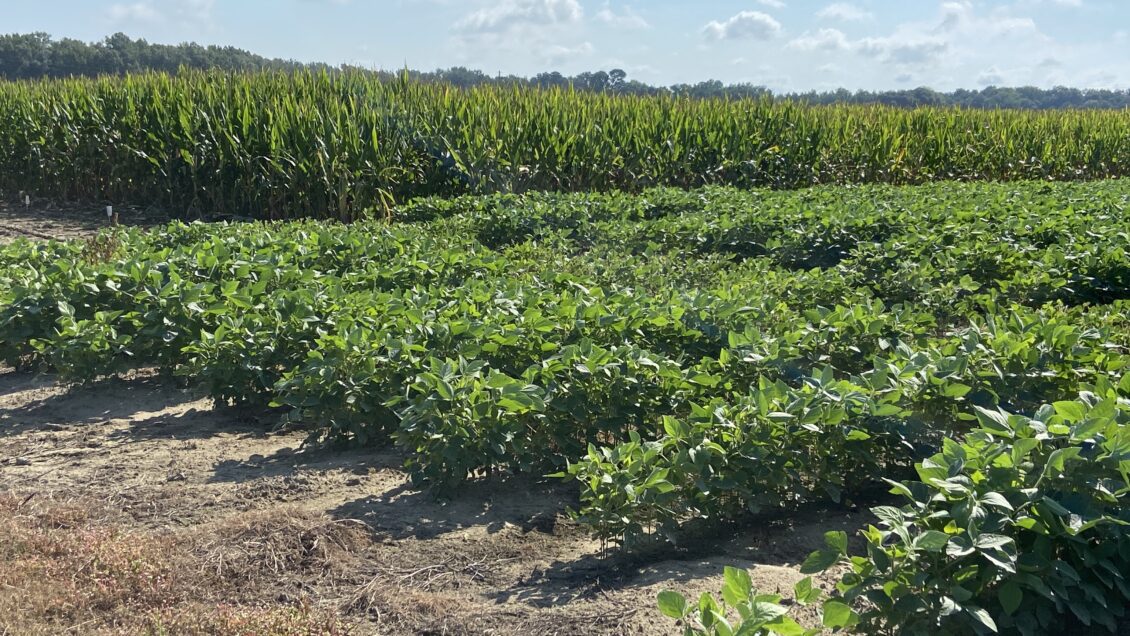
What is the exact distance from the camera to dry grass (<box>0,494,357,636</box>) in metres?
2.87

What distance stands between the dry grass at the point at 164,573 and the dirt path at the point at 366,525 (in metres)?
0.02

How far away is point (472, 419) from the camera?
349 cm

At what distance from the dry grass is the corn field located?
882cm

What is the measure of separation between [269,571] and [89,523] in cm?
90

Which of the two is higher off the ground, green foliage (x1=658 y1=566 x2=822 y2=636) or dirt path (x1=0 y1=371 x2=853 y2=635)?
green foliage (x1=658 y1=566 x2=822 y2=636)

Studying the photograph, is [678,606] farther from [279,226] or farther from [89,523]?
[279,226]

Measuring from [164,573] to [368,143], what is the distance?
9895 mm

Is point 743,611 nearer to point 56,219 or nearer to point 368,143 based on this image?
point 368,143

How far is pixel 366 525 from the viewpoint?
3467 mm

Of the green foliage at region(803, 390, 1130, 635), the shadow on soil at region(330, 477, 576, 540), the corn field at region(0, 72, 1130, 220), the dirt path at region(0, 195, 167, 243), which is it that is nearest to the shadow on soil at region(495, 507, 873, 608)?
the shadow on soil at region(330, 477, 576, 540)

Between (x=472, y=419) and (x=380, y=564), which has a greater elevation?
(x=472, y=419)

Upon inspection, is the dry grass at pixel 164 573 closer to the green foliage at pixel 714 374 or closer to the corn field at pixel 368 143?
the green foliage at pixel 714 374

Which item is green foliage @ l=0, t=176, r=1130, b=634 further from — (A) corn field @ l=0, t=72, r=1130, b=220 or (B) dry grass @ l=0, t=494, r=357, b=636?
(A) corn field @ l=0, t=72, r=1130, b=220

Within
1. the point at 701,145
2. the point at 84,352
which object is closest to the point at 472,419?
the point at 84,352
